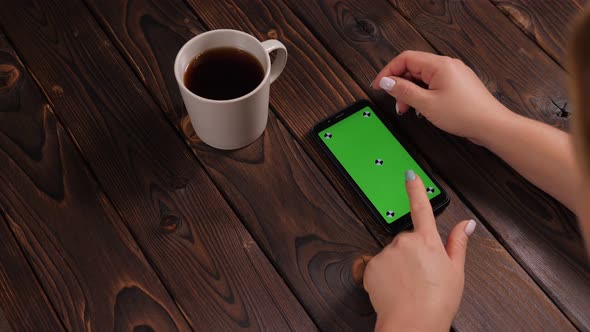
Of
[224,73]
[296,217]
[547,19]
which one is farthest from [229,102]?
[547,19]

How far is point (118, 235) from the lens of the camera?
0.80 metres

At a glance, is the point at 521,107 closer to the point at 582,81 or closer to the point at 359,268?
the point at 359,268

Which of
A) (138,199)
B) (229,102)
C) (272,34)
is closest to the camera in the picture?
(229,102)

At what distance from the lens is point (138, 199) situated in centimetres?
82

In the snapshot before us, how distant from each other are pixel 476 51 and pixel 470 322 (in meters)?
0.44

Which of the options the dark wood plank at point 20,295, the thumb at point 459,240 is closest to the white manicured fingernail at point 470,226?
the thumb at point 459,240

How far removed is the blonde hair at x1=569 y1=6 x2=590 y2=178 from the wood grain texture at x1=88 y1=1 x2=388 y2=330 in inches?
18.5

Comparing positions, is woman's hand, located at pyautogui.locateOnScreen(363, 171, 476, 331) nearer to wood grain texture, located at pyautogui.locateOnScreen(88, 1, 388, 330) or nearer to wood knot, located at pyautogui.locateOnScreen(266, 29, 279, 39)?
wood grain texture, located at pyautogui.locateOnScreen(88, 1, 388, 330)

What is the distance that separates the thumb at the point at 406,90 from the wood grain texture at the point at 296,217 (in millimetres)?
164

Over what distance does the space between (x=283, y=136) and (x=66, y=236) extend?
340 millimetres

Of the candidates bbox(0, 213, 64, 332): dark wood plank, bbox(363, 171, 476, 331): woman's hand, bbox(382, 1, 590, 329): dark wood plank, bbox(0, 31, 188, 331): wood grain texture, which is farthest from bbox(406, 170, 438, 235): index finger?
bbox(0, 213, 64, 332): dark wood plank

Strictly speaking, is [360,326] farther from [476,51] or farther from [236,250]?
[476,51]

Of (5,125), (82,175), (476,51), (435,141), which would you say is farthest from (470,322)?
(5,125)

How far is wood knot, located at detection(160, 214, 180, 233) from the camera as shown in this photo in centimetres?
80
